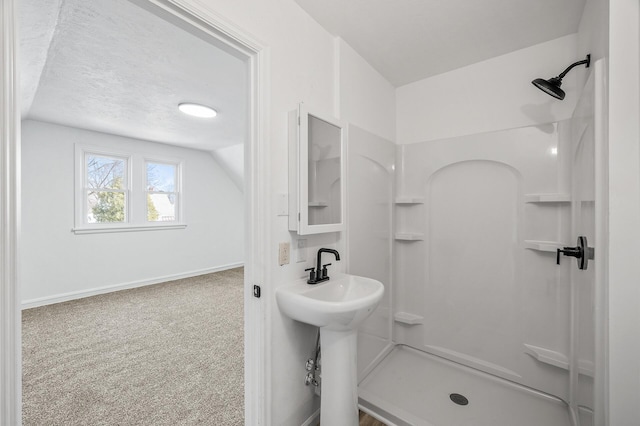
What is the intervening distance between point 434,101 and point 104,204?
4724 mm

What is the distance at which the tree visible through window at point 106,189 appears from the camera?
12.9 ft

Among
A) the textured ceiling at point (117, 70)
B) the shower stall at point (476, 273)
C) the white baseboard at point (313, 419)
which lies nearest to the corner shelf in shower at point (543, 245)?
the shower stall at point (476, 273)

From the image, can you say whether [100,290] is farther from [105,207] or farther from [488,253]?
[488,253]

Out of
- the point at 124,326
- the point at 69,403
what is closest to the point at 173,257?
the point at 124,326

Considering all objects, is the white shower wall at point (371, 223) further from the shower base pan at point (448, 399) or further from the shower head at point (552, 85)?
the shower head at point (552, 85)

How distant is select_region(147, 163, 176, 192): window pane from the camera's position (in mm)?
4535

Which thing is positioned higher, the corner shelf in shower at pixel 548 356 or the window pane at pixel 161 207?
the window pane at pixel 161 207

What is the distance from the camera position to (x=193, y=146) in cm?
477

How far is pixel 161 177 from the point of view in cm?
468

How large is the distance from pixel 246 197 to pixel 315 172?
1.45 feet

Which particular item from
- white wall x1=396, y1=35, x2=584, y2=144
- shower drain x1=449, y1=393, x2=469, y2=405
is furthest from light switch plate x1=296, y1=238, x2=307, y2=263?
white wall x1=396, y1=35, x2=584, y2=144

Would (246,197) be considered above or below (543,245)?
above

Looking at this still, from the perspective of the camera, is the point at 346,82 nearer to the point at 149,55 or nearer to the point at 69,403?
the point at 149,55

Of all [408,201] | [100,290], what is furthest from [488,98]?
[100,290]
